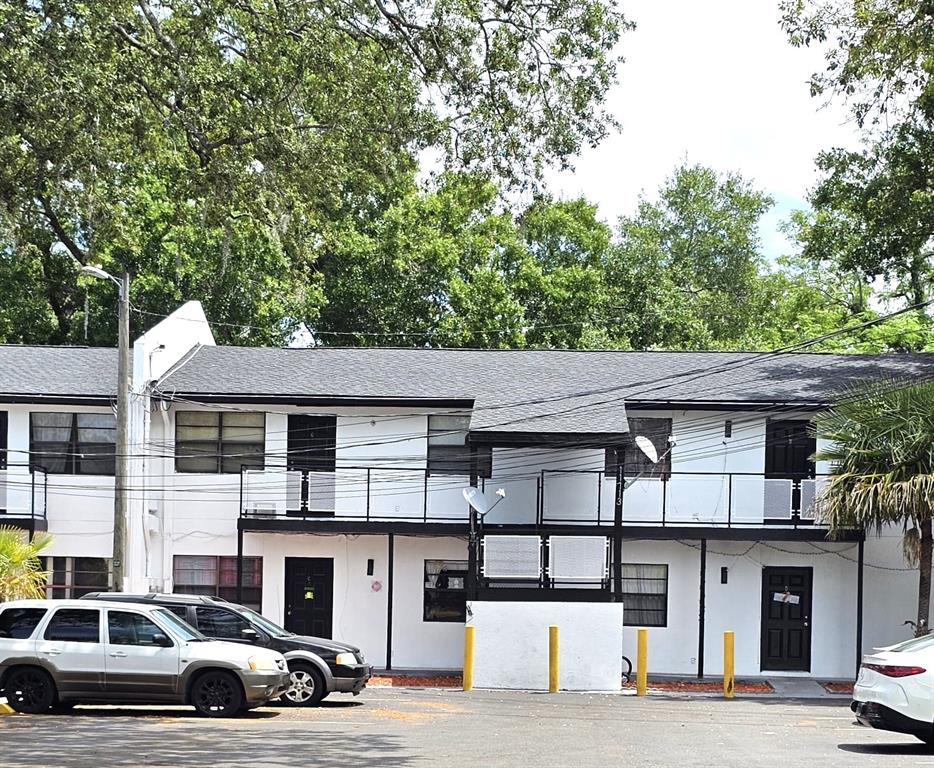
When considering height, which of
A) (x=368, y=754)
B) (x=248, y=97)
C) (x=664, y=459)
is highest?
(x=248, y=97)

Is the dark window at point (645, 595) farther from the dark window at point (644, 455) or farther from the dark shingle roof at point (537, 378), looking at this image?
the dark shingle roof at point (537, 378)

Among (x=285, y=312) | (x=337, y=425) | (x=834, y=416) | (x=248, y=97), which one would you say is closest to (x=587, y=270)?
(x=285, y=312)

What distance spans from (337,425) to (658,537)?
23.1 ft

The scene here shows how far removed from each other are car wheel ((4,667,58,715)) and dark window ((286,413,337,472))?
37.6 feet

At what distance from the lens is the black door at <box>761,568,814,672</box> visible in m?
28.9

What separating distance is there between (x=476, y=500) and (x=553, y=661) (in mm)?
3249

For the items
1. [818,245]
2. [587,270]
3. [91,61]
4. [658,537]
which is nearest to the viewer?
[91,61]

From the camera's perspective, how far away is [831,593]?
2892 cm

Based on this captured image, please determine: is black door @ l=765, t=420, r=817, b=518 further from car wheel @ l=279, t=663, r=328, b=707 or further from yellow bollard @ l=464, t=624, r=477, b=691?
car wheel @ l=279, t=663, r=328, b=707

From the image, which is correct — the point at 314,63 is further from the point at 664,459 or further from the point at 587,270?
the point at 587,270

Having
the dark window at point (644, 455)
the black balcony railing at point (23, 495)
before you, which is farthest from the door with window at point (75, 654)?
the dark window at point (644, 455)

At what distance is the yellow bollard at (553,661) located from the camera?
25.5m

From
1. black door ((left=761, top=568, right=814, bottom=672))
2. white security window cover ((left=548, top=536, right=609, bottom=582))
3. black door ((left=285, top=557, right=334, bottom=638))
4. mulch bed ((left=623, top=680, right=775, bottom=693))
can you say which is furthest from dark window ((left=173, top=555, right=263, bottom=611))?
black door ((left=761, top=568, right=814, bottom=672))

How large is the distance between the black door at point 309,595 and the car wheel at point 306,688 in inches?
352
